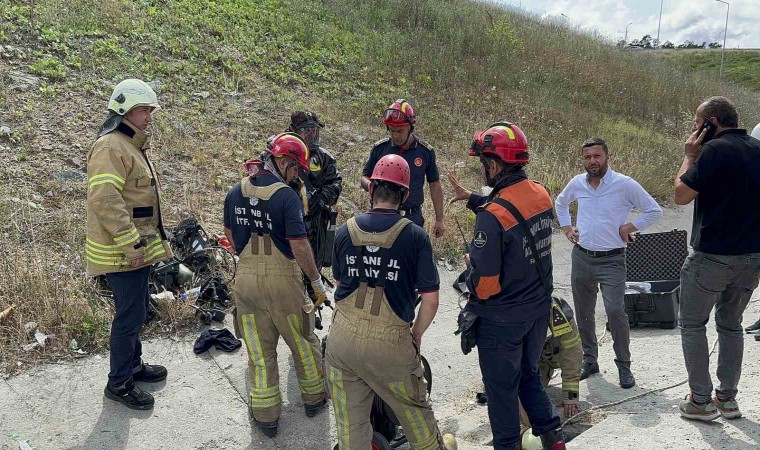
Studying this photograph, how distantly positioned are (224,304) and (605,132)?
11384 millimetres

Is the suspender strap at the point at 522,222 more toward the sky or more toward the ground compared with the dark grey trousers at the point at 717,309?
more toward the sky

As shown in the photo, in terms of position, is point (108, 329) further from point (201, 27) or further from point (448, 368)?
point (201, 27)

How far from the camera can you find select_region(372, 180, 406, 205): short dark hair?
10.8 feet

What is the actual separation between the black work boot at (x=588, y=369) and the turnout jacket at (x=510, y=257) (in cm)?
185

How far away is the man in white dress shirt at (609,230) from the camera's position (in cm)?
480

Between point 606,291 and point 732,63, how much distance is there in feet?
171

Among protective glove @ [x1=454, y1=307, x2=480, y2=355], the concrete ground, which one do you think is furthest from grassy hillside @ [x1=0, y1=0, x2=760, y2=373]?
protective glove @ [x1=454, y1=307, x2=480, y2=355]

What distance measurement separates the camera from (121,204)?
4.03 m

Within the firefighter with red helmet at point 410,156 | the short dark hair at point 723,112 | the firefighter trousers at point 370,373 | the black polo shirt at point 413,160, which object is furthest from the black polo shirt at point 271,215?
the short dark hair at point 723,112

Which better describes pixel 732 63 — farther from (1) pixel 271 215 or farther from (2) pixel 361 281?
(2) pixel 361 281

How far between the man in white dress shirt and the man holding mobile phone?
0.82 m

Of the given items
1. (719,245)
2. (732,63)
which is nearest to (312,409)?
(719,245)

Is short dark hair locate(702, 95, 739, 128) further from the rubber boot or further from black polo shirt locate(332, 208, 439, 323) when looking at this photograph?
the rubber boot

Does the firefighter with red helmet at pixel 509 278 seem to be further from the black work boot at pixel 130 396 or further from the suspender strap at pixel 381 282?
the black work boot at pixel 130 396
